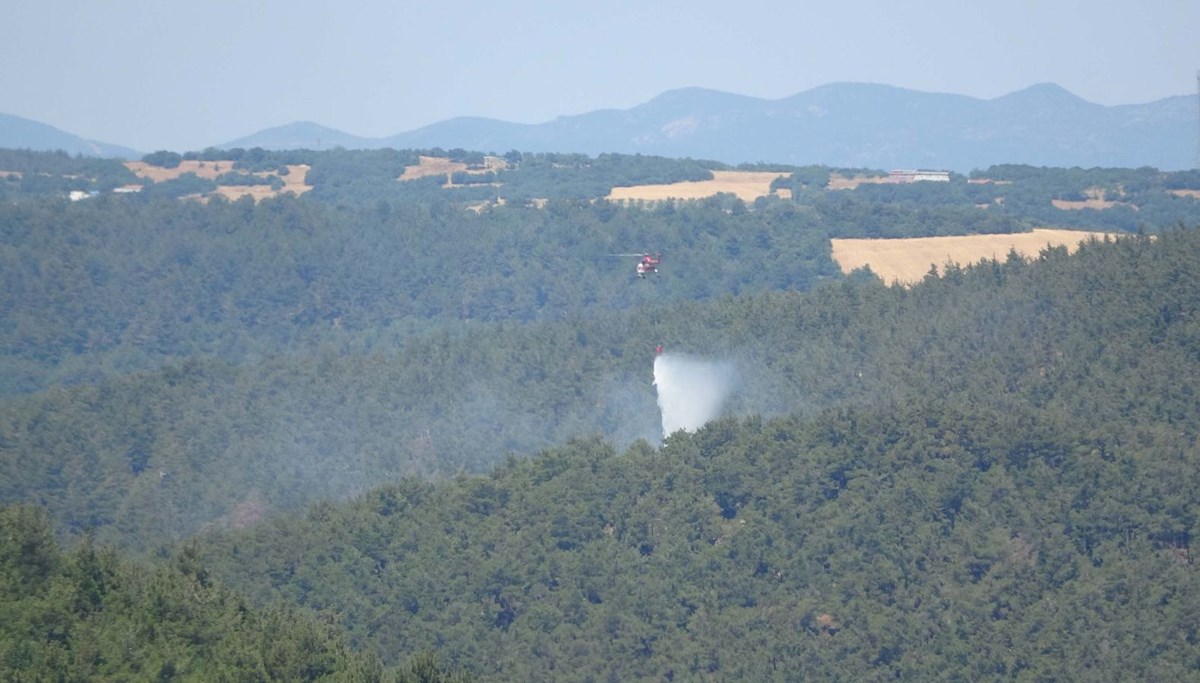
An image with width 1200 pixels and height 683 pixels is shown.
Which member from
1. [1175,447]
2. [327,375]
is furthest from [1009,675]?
[327,375]

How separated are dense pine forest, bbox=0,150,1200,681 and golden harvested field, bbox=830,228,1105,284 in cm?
745

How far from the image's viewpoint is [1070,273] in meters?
104

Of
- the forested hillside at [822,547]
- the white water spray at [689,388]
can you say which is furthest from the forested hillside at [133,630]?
the white water spray at [689,388]

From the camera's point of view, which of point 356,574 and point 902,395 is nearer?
point 356,574

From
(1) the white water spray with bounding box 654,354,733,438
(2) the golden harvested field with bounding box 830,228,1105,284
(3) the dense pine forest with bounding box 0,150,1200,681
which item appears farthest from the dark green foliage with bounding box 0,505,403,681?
(2) the golden harvested field with bounding box 830,228,1105,284

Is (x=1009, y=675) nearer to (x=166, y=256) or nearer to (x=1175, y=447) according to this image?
(x=1175, y=447)

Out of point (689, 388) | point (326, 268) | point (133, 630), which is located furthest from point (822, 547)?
point (326, 268)

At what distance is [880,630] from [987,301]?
42595mm

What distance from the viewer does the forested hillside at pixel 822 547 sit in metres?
66.0

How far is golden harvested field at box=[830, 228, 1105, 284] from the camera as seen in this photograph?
138625mm

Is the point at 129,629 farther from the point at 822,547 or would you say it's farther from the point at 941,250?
the point at 941,250

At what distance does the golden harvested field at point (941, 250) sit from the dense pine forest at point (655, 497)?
7454mm

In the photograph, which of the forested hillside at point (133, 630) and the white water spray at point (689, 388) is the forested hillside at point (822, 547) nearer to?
the forested hillside at point (133, 630)

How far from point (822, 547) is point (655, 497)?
8921mm
